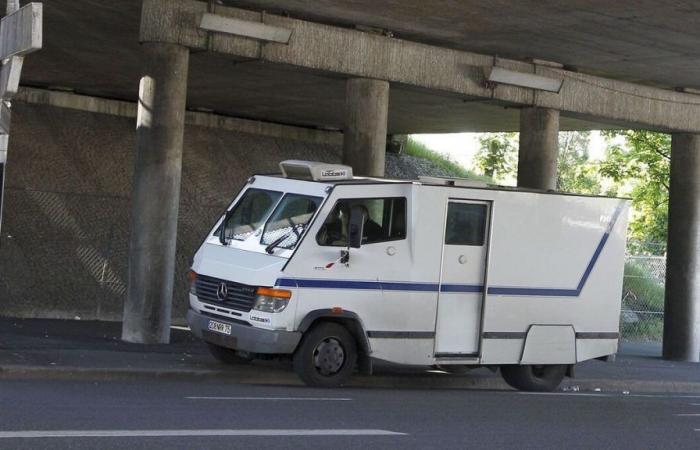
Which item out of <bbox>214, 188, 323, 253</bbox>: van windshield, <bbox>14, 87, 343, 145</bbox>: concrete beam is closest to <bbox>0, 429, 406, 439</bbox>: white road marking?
<bbox>214, 188, 323, 253</bbox>: van windshield

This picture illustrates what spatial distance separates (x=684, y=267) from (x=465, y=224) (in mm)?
12277

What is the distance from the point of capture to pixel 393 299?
671 inches

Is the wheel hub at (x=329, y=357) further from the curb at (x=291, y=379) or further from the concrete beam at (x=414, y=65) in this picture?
the concrete beam at (x=414, y=65)

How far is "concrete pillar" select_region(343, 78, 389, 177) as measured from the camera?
2336cm

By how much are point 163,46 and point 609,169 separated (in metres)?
27.8

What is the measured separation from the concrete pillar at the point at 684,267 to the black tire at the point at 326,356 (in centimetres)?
1373

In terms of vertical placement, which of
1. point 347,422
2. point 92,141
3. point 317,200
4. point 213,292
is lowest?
point 347,422

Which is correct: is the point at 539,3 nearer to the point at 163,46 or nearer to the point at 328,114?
the point at 163,46

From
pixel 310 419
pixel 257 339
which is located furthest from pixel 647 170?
pixel 310 419

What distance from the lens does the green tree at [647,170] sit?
45562mm

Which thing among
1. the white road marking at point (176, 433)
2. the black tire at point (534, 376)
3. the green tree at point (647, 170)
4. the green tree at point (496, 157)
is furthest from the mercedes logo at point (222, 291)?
the green tree at point (496, 157)

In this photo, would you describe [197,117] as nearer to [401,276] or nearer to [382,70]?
[382,70]

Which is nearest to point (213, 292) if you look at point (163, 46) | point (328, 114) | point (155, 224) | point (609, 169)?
point (155, 224)

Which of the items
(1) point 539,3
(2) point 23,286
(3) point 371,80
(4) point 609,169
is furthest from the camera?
(4) point 609,169
